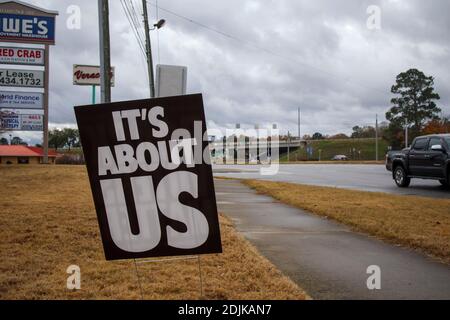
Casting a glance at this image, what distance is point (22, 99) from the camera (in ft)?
83.9

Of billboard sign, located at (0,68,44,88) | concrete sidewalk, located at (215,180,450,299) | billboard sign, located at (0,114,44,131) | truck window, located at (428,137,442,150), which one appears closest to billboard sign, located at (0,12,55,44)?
billboard sign, located at (0,68,44,88)

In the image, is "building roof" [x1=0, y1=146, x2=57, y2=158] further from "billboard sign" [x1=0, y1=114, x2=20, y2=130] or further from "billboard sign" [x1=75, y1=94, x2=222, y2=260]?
"billboard sign" [x1=75, y1=94, x2=222, y2=260]

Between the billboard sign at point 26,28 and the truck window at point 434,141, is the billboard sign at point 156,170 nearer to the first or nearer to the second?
the truck window at point 434,141

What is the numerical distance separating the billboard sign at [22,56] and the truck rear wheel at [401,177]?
60.2ft

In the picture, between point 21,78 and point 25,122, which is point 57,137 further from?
point 21,78

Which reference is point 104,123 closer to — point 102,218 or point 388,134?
point 102,218

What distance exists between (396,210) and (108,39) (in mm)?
6881

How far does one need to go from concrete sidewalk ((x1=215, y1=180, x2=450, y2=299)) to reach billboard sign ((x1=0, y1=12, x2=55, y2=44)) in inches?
791

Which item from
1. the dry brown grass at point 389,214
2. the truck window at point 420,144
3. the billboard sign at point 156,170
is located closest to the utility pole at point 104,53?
the billboard sign at point 156,170

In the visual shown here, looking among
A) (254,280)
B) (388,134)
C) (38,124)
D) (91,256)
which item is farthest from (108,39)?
(388,134)

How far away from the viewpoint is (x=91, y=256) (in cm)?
632

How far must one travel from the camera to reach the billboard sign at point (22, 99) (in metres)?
25.5

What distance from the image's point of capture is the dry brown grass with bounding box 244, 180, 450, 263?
742cm

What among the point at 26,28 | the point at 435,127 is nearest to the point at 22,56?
the point at 26,28
